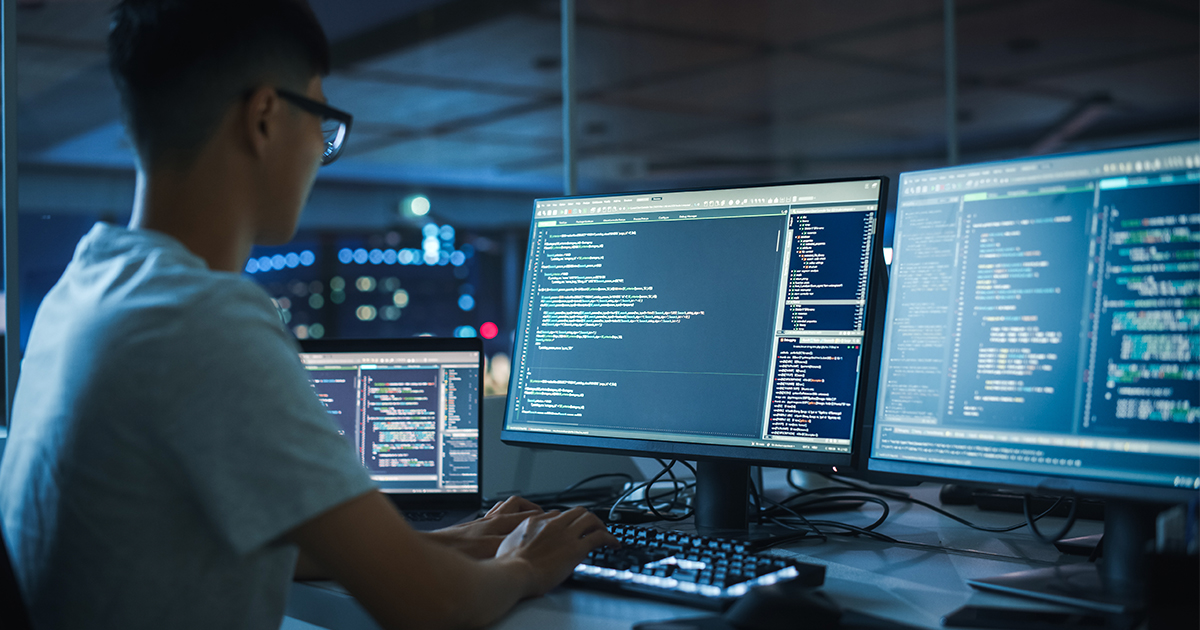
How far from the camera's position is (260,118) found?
860 millimetres

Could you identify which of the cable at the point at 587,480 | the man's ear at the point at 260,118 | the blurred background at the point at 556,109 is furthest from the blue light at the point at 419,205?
the man's ear at the point at 260,118

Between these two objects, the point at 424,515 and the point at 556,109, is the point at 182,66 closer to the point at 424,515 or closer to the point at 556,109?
the point at 424,515

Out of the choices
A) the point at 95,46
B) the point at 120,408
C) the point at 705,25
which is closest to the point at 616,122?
the point at 705,25

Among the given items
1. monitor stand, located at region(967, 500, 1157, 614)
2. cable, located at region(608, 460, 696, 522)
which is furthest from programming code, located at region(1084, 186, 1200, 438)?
cable, located at region(608, 460, 696, 522)

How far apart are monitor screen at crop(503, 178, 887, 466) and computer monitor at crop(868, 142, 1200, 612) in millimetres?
68

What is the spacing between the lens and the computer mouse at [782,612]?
2.61 ft

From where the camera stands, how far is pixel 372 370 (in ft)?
4.77

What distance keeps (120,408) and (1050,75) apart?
612 centimetres

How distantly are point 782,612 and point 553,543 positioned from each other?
31cm

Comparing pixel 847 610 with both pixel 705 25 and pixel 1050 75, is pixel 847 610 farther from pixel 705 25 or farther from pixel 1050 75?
pixel 1050 75

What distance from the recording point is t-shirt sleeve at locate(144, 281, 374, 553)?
704mm

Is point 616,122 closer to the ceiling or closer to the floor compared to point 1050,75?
closer to the floor

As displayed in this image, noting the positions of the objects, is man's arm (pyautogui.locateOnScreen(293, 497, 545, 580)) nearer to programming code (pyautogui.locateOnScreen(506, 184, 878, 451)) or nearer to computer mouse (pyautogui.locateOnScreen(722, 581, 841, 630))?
programming code (pyautogui.locateOnScreen(506, 184, 878, 451))

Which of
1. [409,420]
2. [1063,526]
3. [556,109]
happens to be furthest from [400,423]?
[556,109]
